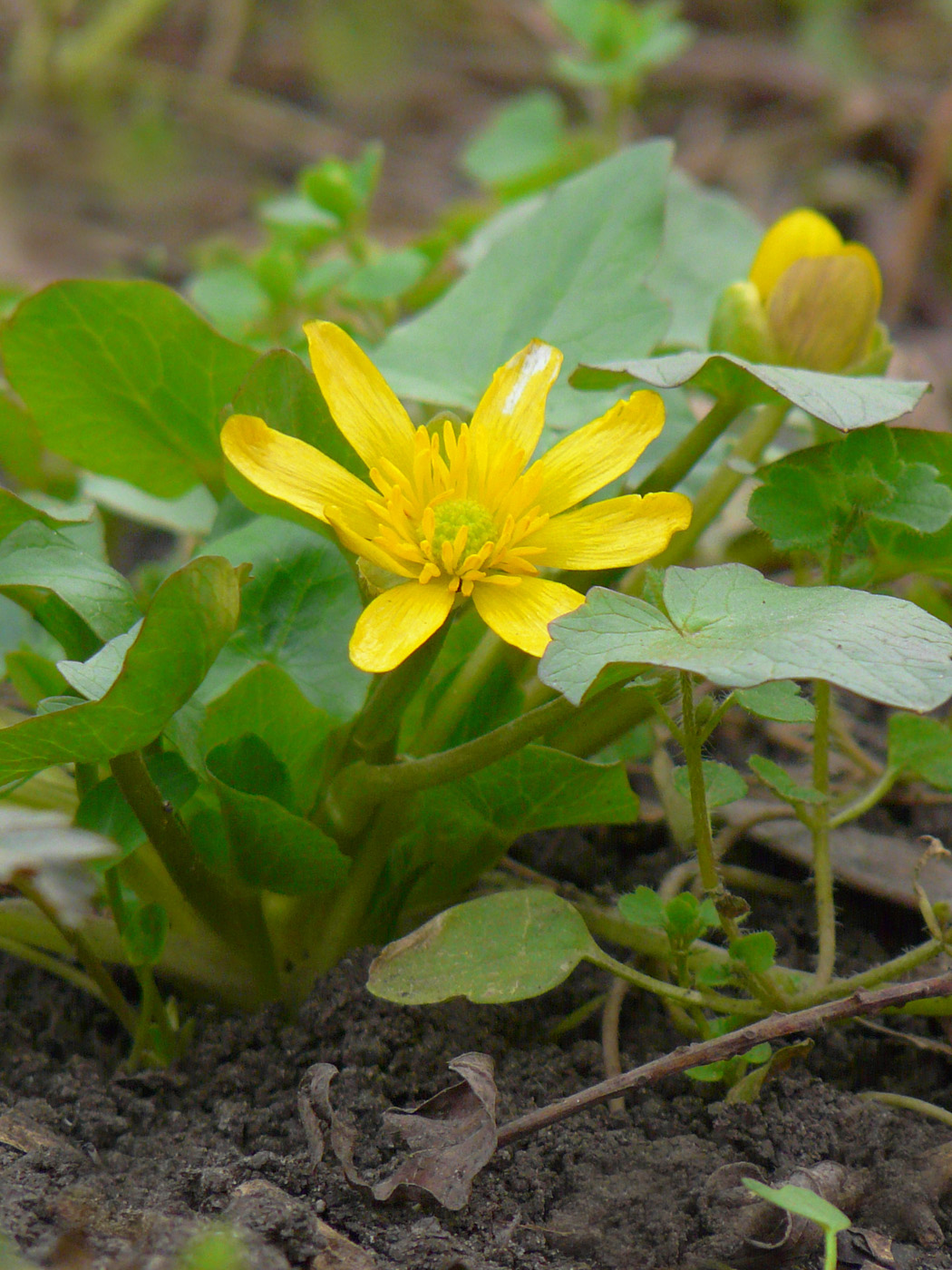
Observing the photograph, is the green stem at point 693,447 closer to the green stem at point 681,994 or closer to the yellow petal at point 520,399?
the yellow petal at point 520,399

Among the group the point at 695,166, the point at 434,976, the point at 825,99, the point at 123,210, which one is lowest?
the point at 123,210

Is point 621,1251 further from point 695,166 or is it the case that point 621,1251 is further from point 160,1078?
point 695,166

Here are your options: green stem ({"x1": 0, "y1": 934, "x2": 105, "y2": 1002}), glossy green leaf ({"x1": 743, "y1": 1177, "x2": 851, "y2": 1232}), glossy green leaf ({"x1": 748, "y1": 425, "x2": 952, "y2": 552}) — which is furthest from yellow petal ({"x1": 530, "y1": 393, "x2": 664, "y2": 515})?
green stem ({"x1": 0, "y1": 934, "x2": 105, "y2": 1002})

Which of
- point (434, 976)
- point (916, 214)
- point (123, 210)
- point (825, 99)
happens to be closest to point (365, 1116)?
point (434, 976)

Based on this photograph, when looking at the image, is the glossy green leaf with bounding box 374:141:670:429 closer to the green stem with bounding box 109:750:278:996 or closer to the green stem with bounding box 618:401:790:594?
the green stem with bounding box 618:401:790:594

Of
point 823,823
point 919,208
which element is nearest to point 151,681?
point 823,823

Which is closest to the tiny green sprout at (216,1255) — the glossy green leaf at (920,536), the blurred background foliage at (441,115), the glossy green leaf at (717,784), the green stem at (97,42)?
the glossy green leaf at (717,784)
